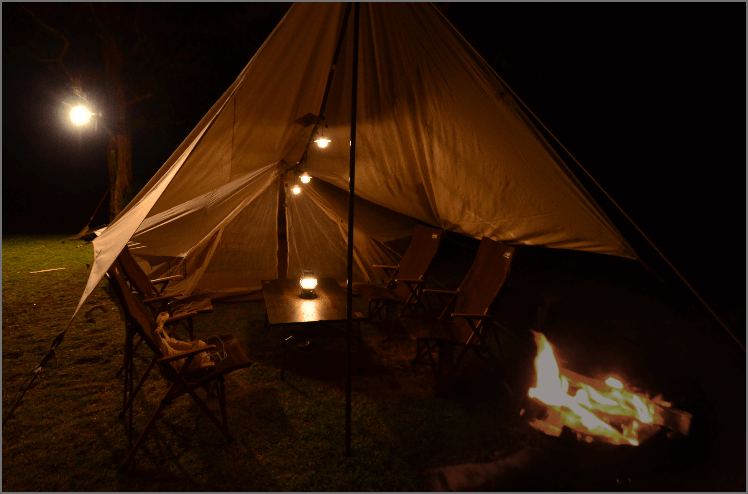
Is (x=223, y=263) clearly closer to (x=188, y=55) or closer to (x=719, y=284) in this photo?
(x=719, y=284)

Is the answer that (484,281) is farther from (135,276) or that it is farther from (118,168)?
(118,168)

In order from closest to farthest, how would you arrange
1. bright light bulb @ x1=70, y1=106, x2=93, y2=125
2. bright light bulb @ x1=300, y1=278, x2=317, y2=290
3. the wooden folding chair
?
the wooden folding chair → bright light bulb @ x1=300, y1=278, x2=317, y2=290 → bright light bulb @ x1=70, y1=106, x2=93, y2=125

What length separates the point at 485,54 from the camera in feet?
20.5

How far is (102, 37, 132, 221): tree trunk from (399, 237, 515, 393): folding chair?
351 inches

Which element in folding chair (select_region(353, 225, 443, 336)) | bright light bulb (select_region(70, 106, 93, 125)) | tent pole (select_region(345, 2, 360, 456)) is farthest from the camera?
bright light bulb (select_region(70, 106, 93, 125))

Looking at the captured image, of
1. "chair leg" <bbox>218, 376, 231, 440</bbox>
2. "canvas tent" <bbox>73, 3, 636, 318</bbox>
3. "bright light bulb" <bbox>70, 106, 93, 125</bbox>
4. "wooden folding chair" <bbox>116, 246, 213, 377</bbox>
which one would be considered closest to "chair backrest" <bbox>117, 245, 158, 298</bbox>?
"wooden folding chair" <bbox>116, 246, 213, 377</bbox>

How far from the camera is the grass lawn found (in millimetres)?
2248

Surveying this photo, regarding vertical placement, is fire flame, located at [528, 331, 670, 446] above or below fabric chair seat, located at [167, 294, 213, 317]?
below

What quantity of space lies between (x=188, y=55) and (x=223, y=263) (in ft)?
25.8

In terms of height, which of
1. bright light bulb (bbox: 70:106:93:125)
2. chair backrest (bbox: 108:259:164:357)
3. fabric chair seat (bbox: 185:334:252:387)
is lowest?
fabric chair seat (bbox: 185:334:252:387)

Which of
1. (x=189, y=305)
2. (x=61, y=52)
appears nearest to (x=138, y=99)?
(x=61, y=52)

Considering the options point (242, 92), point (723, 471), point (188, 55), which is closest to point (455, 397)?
point (723, 471)

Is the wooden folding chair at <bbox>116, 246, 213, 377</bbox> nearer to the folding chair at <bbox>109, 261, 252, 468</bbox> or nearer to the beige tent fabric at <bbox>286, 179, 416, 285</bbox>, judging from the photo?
the folding chair at <bbox>109, 261, 252, 468</bbox>

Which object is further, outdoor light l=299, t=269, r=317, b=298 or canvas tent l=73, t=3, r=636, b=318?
outdoor light l=299, t=269, r=317, b=298
